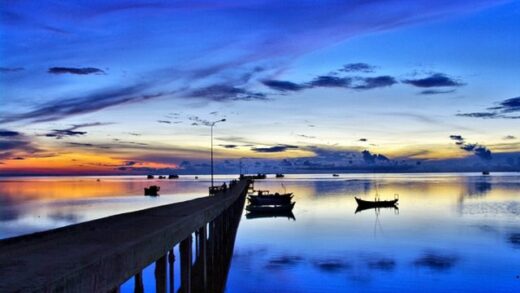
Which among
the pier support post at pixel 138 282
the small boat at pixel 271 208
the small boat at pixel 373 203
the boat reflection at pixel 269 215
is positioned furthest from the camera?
the small boat at pixel 373 203

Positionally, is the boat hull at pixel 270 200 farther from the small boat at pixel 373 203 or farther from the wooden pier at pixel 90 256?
the wooden pier at pixel 90 256

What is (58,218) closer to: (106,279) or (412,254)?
(412,254)

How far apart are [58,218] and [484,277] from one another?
56.0m

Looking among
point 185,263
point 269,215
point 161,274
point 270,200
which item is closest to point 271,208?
point 269,215

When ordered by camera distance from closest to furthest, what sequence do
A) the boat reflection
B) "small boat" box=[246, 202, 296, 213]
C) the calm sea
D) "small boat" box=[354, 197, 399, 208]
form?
the calm sea < the boat reflection < "small boat" box=[246, 202, 296, 213] < "small boat" box=[354, 197, 399, 208]

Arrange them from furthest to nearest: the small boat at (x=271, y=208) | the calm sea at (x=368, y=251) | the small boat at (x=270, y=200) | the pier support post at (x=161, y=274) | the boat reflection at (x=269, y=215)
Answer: the small boat at (x=270, y=200)
the small boat at (x=271, y=208)
the boat reflection at (x=269, y=215)
the calm sea at (x=368, y=251)
the pier support post at (x=161, y=274)

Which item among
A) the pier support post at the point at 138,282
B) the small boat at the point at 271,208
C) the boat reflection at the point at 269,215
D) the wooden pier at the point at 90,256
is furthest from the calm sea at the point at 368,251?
the wooden pier at the point at 90,256

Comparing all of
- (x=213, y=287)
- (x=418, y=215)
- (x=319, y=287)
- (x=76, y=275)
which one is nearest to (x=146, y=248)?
(x=76, y=275)

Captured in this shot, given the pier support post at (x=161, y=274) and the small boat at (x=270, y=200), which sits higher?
the pier support post at (x=161, y=274)

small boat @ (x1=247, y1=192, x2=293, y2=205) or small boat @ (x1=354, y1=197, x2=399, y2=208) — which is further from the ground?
small boat @ (x1=247, y1=192, x2=293, y2=205)

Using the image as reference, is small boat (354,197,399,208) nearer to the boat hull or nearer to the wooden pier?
the boat hull

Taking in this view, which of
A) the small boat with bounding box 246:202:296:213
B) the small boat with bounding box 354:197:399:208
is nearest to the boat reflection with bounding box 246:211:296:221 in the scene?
the small boat with bounding box 246:202:296:213

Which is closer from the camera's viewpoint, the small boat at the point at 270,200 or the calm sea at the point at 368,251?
the calm sea at the point at 368,251

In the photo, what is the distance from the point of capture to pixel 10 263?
1064cm
